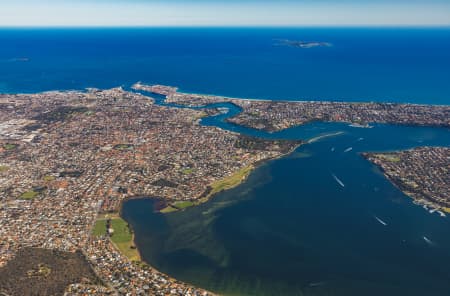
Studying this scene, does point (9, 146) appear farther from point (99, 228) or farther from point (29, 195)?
point (99, 228)

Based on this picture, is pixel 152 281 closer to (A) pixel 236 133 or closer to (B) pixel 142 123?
(A) pixel 236 133

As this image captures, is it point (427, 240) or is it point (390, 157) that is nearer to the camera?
point (427, 240)

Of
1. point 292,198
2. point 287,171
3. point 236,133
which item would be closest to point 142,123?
point 236,133

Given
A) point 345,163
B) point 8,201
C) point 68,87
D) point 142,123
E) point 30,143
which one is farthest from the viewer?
point 68,87

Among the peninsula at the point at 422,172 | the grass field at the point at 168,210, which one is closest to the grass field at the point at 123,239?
the grass field at the point at 168,210

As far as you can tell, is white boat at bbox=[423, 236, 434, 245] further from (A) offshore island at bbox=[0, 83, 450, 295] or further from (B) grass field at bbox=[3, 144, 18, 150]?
(B) grass field at bbox=[3, 144, 18, 150]

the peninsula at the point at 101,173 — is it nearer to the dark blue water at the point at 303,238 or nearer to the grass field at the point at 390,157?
the dark blue water at the point at 303,238

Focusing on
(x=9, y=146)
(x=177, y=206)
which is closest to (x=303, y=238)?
(x=177, y=206)

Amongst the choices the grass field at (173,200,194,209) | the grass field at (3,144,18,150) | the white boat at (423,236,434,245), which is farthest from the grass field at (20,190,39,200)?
the white boat at (423,236,434,245)
